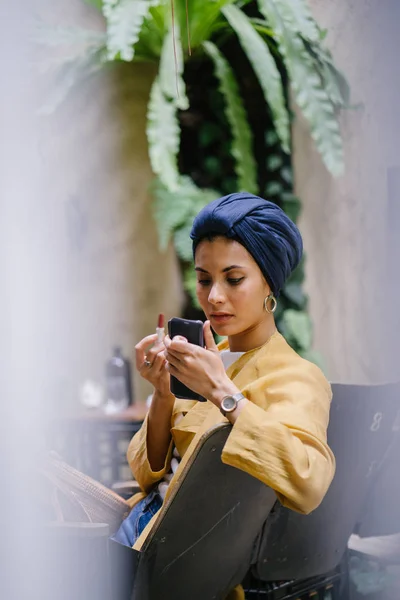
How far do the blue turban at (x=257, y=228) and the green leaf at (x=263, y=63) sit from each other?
→ 120 centimetres

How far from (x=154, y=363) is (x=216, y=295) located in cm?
18

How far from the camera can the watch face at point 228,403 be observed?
0.90m

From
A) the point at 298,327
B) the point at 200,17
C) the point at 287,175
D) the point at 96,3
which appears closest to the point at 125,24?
the point at 96,3

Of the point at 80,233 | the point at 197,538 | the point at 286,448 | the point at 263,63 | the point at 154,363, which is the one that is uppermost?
the point at 263,63

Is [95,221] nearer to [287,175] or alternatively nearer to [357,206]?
[357,206]

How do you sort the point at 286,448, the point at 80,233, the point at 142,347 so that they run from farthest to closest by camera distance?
the point at 80,233 → the point at 142,347 → the point at 286,448

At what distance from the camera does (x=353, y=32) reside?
3.48 ft

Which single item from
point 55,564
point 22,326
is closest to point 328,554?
point 55,564

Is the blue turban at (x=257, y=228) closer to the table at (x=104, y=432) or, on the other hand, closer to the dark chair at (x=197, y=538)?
the dark chair at (x=197, y=538)

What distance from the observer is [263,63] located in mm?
2189

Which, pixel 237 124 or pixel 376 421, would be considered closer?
pixel 376 421

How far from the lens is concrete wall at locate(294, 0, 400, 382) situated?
2.64 ft

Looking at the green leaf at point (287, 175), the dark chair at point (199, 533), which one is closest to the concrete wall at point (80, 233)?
the dark chair at point (199, 533)

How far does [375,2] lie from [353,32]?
0.98 feet
